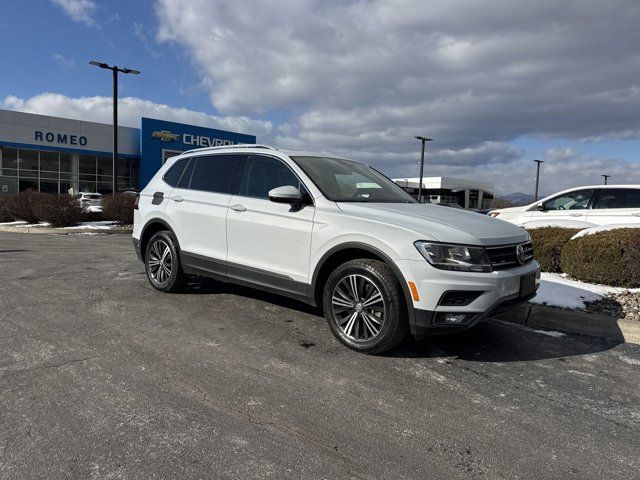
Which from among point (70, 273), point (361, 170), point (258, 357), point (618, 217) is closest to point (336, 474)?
point (258, 357)

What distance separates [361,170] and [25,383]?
3915 millimetres

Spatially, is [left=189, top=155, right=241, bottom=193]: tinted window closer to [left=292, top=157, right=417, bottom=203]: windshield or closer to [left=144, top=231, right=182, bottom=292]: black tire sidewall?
[left=144, top=231, right=182, bottom=292]: black tire sidewall

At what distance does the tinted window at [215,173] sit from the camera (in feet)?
18.0

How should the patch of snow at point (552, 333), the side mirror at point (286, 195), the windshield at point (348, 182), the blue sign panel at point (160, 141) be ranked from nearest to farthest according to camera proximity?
1. the side mirror at point (286, 195)
2. the windshield at point (348, 182)
3. the patch of snow at point (552, 333)
4. the blue sign panel at point (160, 141)

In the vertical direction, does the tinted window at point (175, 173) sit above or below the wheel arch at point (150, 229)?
above

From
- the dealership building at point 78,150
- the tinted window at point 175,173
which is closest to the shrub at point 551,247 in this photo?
the tinted window at point 175,173

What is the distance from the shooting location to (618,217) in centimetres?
971

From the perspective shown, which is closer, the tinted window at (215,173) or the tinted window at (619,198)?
the tinted window at (215,173)

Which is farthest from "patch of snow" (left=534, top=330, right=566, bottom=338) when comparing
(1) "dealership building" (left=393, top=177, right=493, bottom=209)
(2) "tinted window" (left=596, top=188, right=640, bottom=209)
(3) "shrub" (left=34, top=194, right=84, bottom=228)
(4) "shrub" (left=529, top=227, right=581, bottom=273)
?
(1) "dealership building" (left=393, top=177, right=493, bottom=209)

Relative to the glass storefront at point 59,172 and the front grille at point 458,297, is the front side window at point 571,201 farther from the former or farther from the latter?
the glass storefront at point 59,172

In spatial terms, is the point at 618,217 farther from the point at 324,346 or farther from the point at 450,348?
the point at 324,346

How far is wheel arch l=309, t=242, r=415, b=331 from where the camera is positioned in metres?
3.90

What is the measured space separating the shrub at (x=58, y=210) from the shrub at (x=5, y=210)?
6.69ft

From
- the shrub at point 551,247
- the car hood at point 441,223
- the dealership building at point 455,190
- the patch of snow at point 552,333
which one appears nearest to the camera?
the car hood at point 441,223
